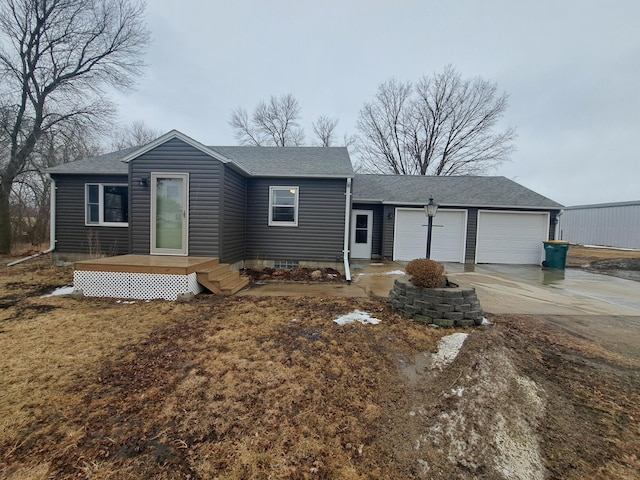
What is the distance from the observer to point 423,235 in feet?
37.5

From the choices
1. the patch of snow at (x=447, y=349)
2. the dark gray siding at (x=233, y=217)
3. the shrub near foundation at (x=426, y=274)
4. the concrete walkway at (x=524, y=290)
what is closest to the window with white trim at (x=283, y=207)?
the dark gray siding at (x=233, y=217)

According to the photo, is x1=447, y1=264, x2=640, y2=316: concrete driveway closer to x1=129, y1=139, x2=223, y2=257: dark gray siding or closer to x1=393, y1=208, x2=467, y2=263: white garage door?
x1=393, y1=208, x2=467, y2=263: white garage door

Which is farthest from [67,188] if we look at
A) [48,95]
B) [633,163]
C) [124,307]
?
[633,163]

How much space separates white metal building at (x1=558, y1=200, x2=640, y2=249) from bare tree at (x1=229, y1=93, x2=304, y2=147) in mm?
21099

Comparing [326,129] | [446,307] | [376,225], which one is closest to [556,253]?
[376,225]

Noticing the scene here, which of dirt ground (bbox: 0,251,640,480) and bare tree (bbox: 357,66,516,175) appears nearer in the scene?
dirt ground (bbox: 0,251,640,480)

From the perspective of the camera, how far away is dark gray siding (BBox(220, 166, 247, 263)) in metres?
6.94

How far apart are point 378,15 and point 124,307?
14.7m

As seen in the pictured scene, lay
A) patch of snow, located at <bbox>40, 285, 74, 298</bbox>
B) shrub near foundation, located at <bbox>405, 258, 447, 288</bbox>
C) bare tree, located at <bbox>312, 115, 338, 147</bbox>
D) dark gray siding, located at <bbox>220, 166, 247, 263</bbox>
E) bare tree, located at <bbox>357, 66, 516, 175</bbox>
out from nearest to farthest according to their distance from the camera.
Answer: shrub near foundation, located at <bbox>405, 258, 447, 288</bbox>, patch of snow, located at <bbox>40, 285, 74, 298</bbox>, dark gray siding, located at <bbox>220, 166, 247, 263</bbox>, bare tree, located at <bbox>357, 66, 516, 175</bbox>, bare tree, located at <bbox>312, 115, 338, 147</bbox>

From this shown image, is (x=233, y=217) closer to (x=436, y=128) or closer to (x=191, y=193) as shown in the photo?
(x=191, y=193)

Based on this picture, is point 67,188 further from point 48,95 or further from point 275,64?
point 275,64

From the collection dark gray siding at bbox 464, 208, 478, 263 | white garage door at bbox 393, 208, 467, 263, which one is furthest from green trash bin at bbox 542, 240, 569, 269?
white garage door at bbox 393, 208, 467, 263

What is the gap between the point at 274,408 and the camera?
2.29 m

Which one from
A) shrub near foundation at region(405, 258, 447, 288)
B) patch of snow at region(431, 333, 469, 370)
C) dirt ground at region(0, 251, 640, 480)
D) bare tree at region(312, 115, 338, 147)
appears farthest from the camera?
bare tree at region(312, 115, 338, 147)
